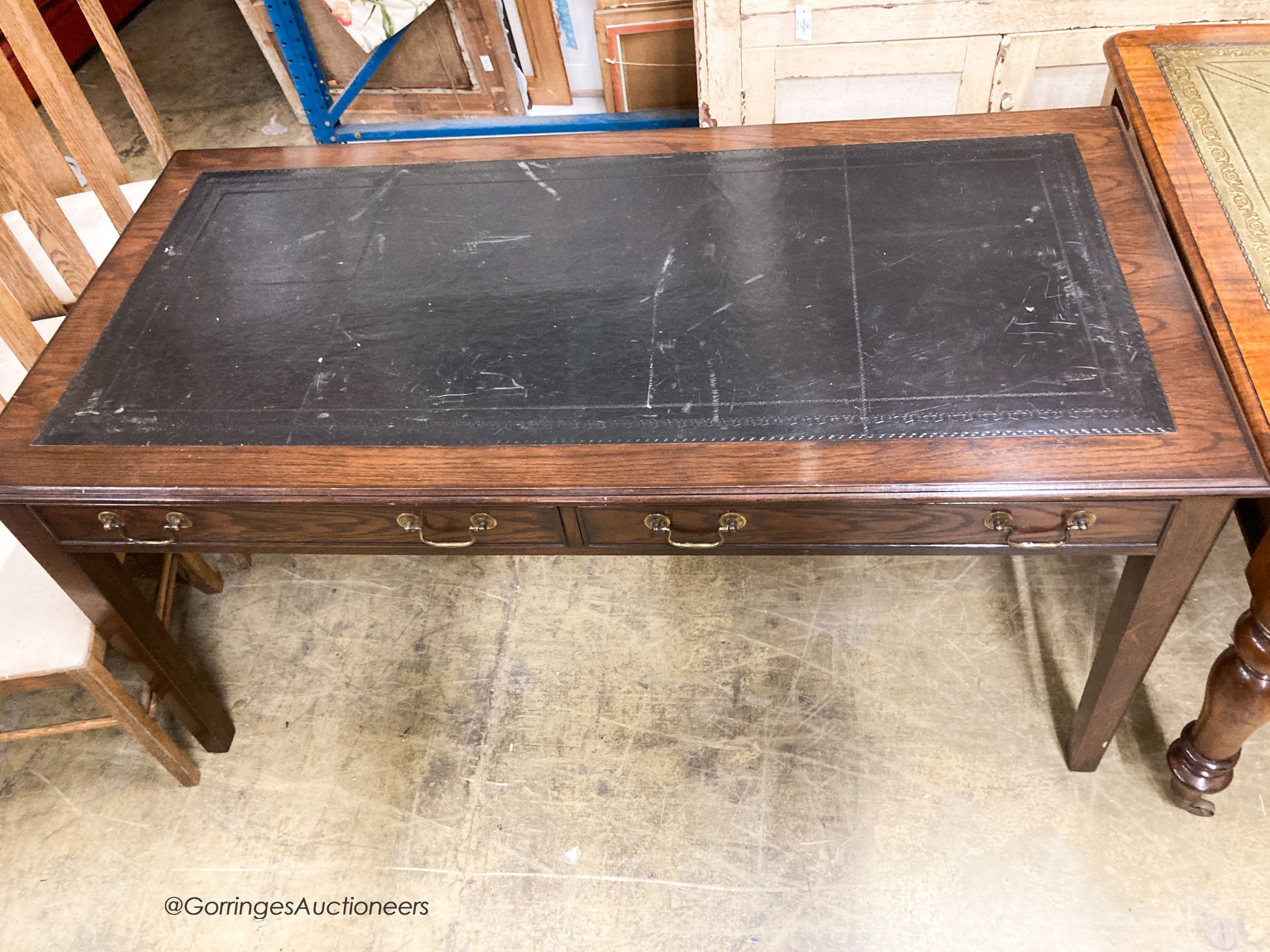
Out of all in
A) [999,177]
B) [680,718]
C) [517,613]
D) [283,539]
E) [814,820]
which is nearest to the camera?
[283,539]

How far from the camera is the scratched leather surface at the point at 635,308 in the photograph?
1519 mm

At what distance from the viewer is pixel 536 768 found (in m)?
2.11

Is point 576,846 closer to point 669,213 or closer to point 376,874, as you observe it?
point 376,874

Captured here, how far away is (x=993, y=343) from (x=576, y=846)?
127 cm

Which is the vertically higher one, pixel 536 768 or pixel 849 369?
pixel 849 369

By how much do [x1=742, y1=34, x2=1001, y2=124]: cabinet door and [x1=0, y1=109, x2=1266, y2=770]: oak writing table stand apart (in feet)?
2.47

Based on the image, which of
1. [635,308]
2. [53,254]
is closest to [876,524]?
[635,308]

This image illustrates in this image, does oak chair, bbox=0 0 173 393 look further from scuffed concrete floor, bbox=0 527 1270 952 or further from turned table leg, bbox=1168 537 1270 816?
turned table leg, bbox=1168 537 1270 816

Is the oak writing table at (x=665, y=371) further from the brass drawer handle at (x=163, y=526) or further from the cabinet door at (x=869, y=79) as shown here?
the cabinet door at (x=869, y=79)

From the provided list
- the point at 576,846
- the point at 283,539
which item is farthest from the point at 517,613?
the point at 283,539

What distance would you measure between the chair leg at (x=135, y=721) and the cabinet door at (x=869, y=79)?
211 centimetres

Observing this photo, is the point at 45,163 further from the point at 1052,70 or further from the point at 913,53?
the point at 1052,70

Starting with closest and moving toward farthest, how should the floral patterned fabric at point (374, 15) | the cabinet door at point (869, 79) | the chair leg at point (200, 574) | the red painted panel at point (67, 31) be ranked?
1. the chair leg at point (200, 574)
2. the cabinet door at point (869, 79)
3. the floral patterned fabric at point (374, 15)
4. the red painted panel at point (67, 31)

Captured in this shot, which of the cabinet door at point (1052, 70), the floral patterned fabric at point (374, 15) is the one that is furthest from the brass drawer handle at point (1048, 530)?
the floral patterned fabric at point (374, 15)
